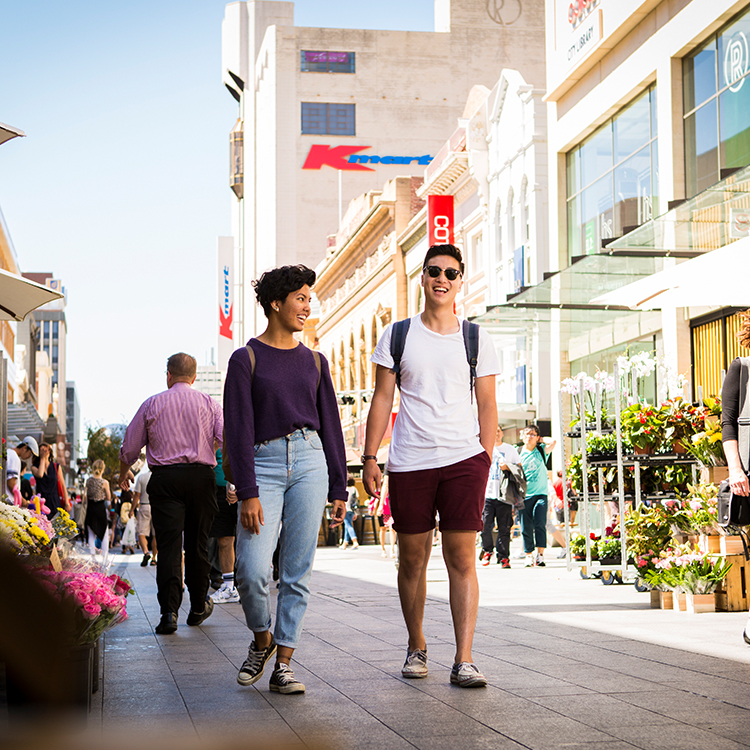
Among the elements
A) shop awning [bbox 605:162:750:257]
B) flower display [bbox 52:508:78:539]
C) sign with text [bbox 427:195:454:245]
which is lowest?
flower display [bbox 52:508:78:539]

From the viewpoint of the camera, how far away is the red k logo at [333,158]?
79625 mm

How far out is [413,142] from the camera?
3147 inches

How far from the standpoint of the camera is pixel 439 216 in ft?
116

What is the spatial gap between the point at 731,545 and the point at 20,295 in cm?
647

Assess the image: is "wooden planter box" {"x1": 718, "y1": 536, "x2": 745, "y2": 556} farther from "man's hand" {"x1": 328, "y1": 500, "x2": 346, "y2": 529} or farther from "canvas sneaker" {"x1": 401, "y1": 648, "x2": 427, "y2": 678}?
"man's hand" {"x1": 328, "y1": 500, "x2": 346, "y2": 529}

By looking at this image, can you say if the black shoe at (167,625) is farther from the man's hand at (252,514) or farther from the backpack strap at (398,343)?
the backpack strap at (398,343)

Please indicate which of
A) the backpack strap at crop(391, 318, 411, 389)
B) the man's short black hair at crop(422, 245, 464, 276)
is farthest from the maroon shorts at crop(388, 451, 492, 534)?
the man's short black hair at crop(422, 245, 464, 276)

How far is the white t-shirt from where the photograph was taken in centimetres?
549

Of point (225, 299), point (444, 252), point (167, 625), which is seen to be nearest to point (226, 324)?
point (225, 299)

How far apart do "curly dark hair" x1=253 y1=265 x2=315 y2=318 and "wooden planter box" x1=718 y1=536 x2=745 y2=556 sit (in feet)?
15.6

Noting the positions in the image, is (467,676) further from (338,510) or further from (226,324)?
(226,324)

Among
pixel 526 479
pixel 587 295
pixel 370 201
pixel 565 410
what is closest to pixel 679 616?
pixel 526 479

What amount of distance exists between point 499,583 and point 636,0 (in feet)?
41.9

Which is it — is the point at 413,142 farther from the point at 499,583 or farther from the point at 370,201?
the point at 499,583
